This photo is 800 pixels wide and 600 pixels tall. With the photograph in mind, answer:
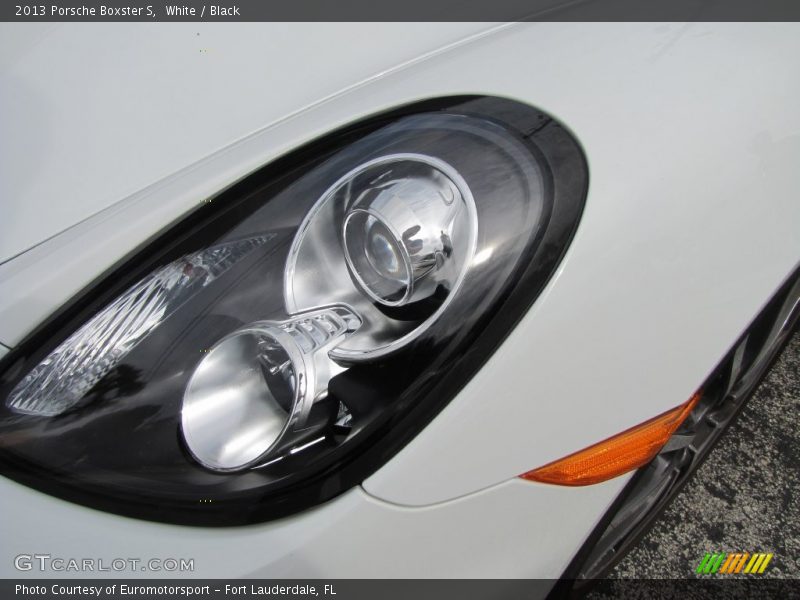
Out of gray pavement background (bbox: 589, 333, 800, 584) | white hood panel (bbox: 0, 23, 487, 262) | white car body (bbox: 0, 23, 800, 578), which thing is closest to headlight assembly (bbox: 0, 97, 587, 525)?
white car body (bbox: 0, 23, 800, 578)

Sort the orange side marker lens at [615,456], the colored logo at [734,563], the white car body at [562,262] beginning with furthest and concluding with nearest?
the colored logo at [734,563] → the orange side marker lens at [615,456] → the white car body at [562,262]

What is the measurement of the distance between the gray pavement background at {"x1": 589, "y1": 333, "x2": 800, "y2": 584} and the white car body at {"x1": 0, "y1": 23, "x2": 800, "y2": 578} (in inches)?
26.1

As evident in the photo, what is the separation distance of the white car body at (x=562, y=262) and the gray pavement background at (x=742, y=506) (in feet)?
2.18

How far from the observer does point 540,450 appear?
40.2 inches

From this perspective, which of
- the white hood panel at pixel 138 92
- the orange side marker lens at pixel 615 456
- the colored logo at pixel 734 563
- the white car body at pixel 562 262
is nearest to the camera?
the white car body at pixel 562 262

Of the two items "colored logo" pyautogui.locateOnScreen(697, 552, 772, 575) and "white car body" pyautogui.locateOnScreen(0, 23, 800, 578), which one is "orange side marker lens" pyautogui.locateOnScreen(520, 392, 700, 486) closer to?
"white car body" pyautogui.locateOnScreen(0, 23, 800, 578)

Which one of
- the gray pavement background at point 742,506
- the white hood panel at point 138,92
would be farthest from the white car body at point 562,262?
the gray pavement background at point 742,506

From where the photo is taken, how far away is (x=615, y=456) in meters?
1.11

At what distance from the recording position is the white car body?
95 cm

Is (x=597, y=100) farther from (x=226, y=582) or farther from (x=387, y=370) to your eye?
(x=226, y=582)

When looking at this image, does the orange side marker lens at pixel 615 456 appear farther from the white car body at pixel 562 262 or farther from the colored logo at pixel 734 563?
the colored logo at pixel 734 563

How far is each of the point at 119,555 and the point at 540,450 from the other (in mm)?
583

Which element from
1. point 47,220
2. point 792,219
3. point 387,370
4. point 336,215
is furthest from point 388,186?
point 792,219

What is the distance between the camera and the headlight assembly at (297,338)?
0.96 m
